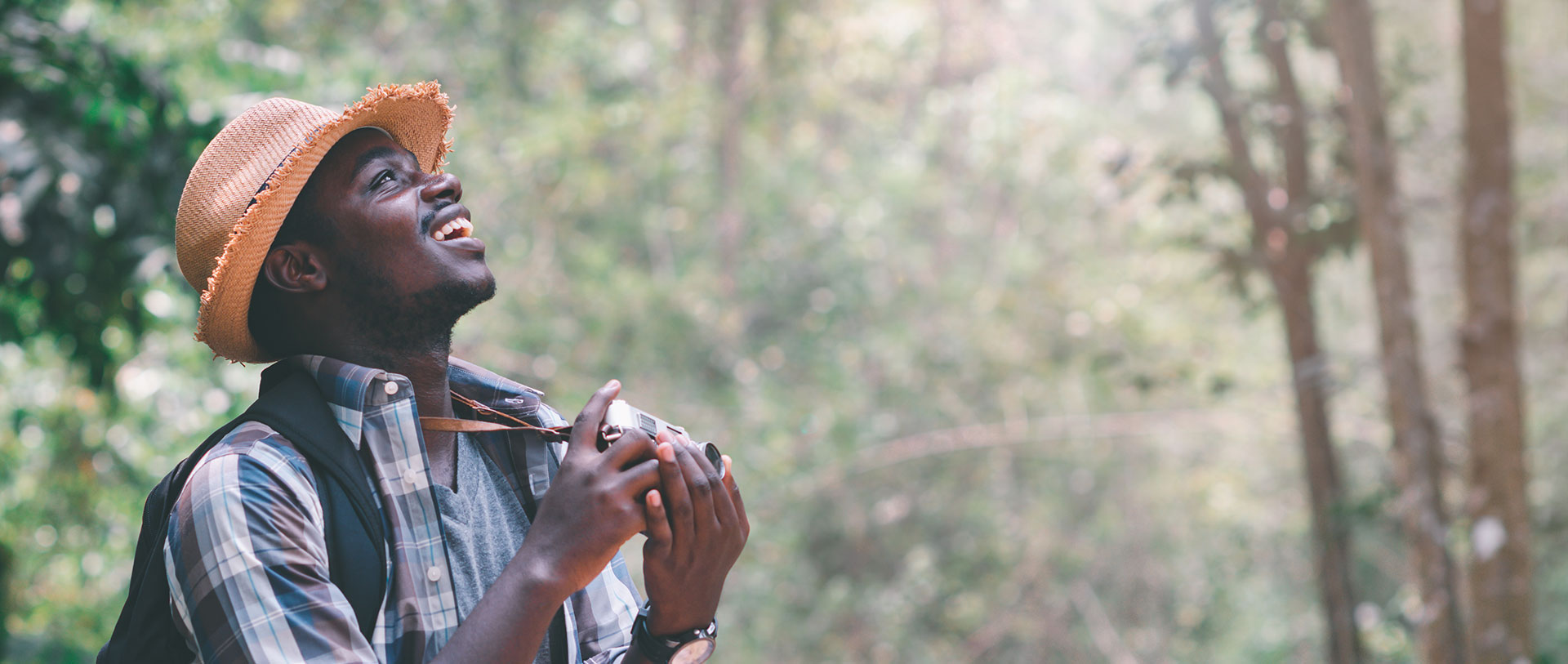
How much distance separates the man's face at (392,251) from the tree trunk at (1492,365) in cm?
Answer: 346

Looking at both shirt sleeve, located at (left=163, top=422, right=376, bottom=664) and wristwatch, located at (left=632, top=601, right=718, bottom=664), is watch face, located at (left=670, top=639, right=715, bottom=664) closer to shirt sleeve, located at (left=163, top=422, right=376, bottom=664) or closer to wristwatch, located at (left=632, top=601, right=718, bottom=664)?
wristwatch, located at (left=632, top=601, right=718, bottom=664)

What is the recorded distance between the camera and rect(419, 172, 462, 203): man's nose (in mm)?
1295

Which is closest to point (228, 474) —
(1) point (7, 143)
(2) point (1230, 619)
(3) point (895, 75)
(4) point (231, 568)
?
(4) point (231, 568)

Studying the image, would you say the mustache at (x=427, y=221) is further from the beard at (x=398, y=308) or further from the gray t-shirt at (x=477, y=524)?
the gray t-shirt at (x=477, y=524)

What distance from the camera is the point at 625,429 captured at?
118 centimetres

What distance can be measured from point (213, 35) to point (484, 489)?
487cm

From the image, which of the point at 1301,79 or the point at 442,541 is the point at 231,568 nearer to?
the point at 442,541

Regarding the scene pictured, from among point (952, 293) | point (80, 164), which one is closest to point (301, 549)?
point (80, 164)

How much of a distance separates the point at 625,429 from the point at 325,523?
291mm

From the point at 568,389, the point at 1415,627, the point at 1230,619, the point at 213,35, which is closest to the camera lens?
the point at 1415,627

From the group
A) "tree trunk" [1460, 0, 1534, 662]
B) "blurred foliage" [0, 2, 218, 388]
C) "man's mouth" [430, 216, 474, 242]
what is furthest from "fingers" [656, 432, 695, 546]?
"tree trunk" [1460, 0, 1534, 662]

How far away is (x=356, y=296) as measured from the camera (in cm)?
124

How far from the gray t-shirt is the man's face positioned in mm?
162

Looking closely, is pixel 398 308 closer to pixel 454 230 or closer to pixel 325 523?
pixel 454 230
